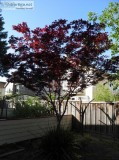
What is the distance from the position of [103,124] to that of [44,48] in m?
4.59

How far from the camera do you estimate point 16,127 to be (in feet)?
27.4

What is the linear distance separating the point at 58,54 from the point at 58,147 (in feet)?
7.81

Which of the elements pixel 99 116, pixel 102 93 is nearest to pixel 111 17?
pixel 99 116

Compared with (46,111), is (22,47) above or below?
above

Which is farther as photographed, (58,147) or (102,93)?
(102,93)

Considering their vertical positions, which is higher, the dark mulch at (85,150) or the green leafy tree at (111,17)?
the green leafy tree at (111,17)

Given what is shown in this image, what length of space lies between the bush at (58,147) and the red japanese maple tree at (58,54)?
5.00 ft

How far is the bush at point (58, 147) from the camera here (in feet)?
21.6

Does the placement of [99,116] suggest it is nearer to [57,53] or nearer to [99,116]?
[99,116]

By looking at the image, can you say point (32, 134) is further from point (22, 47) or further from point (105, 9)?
point (105, 9)

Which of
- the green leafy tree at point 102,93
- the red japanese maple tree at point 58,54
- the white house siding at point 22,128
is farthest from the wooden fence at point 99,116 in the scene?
the green leafy tree at point 102,93

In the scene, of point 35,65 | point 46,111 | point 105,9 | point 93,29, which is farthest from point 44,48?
point 105,9

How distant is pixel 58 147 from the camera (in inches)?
264

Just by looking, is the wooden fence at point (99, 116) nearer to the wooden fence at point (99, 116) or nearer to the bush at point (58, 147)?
the wooden fence at point (99, 116)
